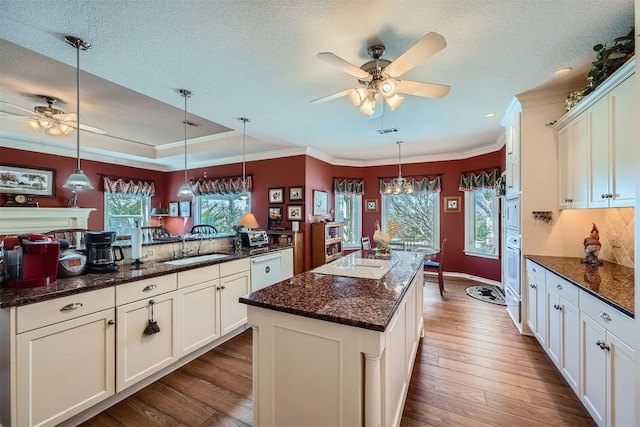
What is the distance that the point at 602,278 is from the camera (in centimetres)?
186

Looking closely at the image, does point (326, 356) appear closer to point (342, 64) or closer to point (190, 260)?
point (342, 64)

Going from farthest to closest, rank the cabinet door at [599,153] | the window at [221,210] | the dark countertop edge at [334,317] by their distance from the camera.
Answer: the window at [221,210]
the cabinet door at [599,153]
the dark countertop edge at [334,317]

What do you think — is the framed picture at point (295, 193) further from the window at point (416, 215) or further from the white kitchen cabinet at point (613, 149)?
the white kitchen cabinet at point (613, 149)

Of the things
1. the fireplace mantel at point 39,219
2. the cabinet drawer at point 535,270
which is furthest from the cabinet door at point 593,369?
the fireplace mantel at point 39,219

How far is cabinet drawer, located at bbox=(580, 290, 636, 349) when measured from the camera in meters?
1.26

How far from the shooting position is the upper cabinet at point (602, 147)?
1753 millimetres

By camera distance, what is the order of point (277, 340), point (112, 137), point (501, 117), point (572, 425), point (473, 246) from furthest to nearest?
point (473, 246) → point (112, 137) → point (501, 117) → point (572, 425) → point (277, 340)

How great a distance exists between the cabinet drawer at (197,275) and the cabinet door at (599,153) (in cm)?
329

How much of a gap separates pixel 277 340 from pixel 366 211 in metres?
5.18

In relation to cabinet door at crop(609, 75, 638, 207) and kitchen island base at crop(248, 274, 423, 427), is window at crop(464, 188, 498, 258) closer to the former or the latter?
cabinet door at crop(609, 75, 638, 207)

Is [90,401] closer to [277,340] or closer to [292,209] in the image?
[277,340]

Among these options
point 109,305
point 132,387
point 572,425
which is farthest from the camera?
point 132,387

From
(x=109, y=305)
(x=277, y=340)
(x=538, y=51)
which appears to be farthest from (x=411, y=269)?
(x=109, y=305)

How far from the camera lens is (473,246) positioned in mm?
5336
